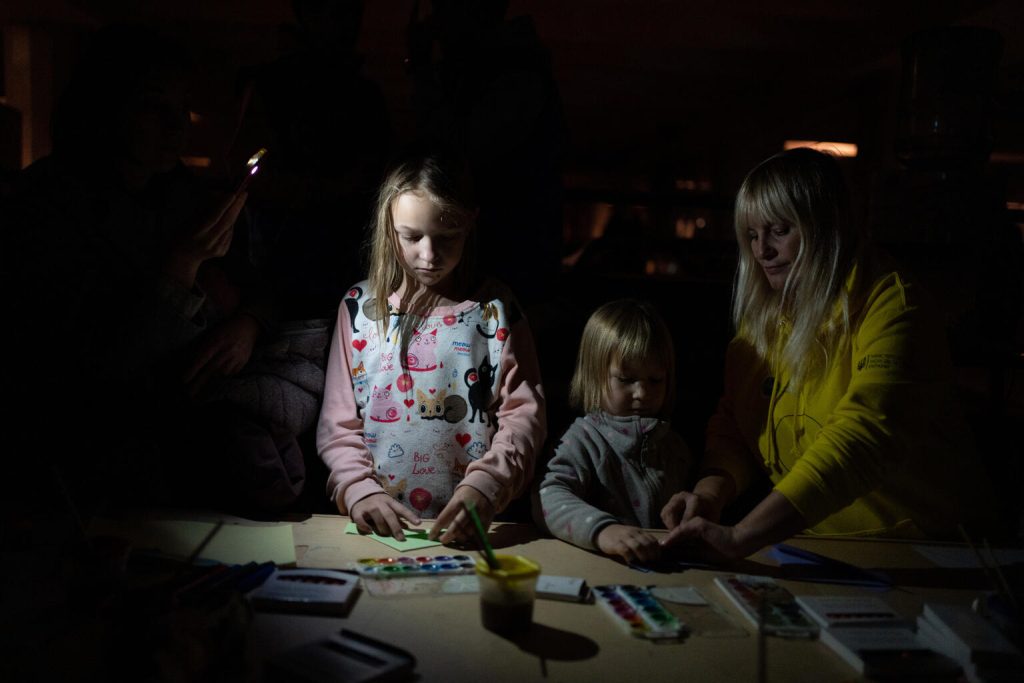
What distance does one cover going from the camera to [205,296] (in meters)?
1.69

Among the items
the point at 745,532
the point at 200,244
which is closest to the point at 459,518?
the point at 745,532

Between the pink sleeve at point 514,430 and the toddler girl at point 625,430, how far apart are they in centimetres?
7

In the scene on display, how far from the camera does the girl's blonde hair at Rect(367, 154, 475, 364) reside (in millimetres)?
1712

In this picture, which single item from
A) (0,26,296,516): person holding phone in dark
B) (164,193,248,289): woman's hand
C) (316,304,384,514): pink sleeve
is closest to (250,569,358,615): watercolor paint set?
(316,304,384,514): pink sleeve

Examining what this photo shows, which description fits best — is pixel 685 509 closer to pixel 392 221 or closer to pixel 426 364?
pixel 426 364

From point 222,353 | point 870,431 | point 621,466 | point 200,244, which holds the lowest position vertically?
point 621,466

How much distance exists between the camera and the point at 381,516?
1.52 m

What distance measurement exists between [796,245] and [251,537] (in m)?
1.23

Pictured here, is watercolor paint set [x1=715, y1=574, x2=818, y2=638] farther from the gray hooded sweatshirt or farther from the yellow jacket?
the gray hooded sweatshirt

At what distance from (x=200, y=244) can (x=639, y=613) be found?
1119mm

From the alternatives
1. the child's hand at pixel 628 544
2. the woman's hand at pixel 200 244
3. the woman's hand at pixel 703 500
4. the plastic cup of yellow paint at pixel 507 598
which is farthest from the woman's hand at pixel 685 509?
the woman's hand at pixel 200 244

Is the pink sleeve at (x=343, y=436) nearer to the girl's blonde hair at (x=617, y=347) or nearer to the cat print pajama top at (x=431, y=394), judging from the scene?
the cat print pajama top at (x=431, y=394)

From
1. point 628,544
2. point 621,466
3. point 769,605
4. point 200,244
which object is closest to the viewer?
point 769,605

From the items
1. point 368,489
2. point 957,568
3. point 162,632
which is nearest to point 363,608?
point 162,632
